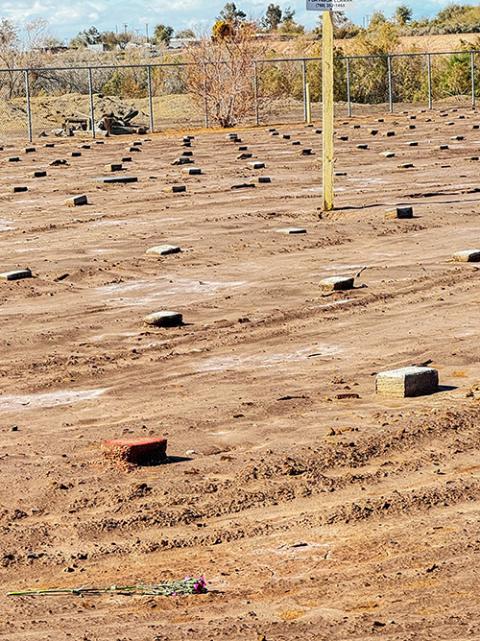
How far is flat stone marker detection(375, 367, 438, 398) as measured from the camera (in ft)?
28.4

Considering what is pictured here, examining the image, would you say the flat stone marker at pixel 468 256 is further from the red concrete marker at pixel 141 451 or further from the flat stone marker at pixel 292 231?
the red concrete marker at pixel 141 451

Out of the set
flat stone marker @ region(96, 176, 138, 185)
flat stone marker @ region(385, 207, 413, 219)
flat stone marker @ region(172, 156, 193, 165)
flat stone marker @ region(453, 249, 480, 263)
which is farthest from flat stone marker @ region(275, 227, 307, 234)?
flat stone marker @ region(172, 156, 193, 165)

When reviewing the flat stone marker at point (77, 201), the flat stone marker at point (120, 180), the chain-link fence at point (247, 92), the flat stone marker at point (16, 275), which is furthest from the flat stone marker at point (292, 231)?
the chain-link fence at point (247, 92)

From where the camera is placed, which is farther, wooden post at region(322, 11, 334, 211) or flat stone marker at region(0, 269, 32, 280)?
wooden post at region(322, 11, 334, 211)

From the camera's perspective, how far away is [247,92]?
47.7 m

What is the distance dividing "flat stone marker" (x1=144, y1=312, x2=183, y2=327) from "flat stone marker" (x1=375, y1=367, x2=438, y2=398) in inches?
121

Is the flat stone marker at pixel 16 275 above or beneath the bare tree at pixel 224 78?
beneath

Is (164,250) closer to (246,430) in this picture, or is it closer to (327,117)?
(327,117)

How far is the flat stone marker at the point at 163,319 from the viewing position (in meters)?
→ 11.6

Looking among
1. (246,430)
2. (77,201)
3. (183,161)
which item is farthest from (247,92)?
(246,430)

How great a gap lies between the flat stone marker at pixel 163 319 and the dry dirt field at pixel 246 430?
0.14 metres

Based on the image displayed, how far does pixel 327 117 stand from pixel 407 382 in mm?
11009

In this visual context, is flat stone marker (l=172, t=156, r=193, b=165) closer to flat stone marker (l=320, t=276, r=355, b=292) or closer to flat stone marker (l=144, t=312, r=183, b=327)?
flat stone marker (l=320, t=276, r=355, b=292)

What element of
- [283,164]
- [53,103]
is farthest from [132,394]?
[53,103]
